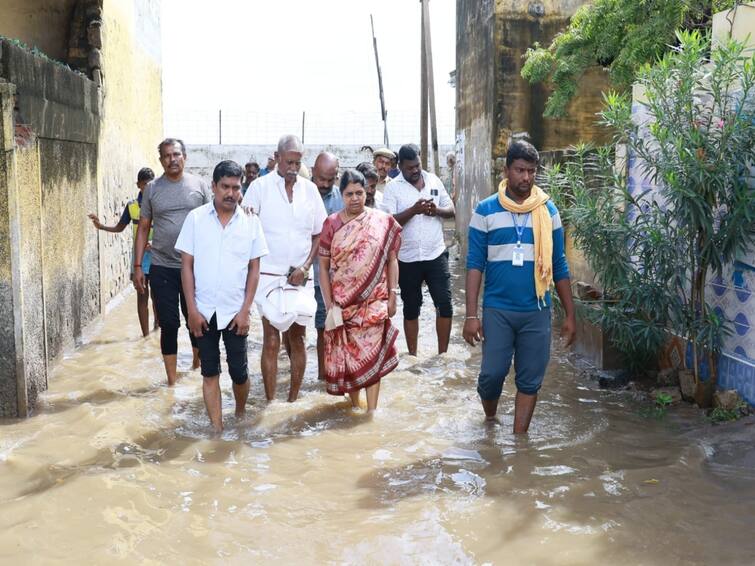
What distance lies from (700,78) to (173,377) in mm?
4364

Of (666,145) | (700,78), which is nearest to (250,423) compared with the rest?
(666,145)

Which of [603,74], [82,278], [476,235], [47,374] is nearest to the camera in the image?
[476,235]

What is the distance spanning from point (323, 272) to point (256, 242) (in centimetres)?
62

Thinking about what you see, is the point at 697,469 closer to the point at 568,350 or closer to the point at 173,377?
the point at 568,350

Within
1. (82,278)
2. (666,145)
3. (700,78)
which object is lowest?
(82,278)

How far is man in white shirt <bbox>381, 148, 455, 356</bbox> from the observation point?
7.59m

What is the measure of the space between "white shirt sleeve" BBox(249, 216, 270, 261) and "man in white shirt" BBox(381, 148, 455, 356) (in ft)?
7.17

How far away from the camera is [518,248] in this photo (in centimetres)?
517

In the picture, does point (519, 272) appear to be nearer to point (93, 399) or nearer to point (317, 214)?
point (317, 214)

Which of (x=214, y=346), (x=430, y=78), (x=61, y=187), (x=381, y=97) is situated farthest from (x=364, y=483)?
(x=381, y=97)

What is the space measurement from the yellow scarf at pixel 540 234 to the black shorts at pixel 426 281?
8.27 ft

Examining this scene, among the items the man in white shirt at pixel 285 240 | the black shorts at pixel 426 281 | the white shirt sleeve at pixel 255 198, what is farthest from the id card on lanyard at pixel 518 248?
the black shorts at pixel 426 281

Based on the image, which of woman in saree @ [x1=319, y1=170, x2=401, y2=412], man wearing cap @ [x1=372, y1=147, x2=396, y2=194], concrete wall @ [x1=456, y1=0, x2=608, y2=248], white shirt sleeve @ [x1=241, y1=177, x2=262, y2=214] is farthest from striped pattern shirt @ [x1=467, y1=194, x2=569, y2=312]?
concrete wall @ [x1=456, y1=0, x2=608, y2=248]

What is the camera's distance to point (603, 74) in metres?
12.4
